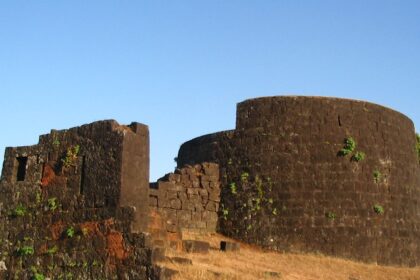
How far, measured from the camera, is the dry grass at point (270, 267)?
9906 millimetres

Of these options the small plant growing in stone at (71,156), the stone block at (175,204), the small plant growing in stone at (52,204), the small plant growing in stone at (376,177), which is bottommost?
the small plant growing in stone at (52,204)

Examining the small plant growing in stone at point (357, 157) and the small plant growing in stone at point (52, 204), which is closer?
the small plant growing in stone at point (52, 204)

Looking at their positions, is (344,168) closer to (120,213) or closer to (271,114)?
(271,114)

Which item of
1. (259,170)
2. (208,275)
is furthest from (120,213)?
(259,170)

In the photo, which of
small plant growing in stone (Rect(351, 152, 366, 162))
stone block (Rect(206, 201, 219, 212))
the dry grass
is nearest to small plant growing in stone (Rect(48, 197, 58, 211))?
the dry grass

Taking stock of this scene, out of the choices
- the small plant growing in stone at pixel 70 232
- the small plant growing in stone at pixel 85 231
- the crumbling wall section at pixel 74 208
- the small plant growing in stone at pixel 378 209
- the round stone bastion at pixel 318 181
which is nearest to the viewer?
the crumbling wall section at pixel 74 208

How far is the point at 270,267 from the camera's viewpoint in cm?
1189

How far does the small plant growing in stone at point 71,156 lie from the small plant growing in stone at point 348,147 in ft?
24.5

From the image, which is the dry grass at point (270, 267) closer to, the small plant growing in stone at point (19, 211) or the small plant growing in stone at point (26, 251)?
the small plant growing in stone at point (26, 251)

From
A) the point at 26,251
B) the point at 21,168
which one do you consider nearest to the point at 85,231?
the point at 26,251

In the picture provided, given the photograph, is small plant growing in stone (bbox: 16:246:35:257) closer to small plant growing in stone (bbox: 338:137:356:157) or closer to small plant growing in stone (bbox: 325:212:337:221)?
small plant growing in stone (bbox: 325:212:337:221)

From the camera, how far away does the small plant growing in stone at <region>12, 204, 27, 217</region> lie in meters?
10.8

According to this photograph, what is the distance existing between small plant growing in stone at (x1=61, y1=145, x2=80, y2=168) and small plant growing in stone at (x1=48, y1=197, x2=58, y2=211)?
670mm

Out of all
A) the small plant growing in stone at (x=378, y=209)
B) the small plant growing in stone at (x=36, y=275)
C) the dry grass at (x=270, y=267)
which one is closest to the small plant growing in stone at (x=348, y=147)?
the small plant growing in stone at (x=378, y=209)
